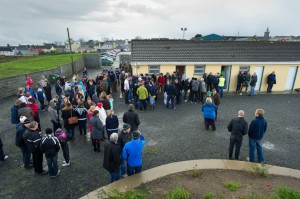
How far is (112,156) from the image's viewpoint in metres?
5.41

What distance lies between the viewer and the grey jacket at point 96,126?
7.38m

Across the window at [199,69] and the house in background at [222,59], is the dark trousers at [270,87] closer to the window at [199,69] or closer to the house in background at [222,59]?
the house in background at [222,59]

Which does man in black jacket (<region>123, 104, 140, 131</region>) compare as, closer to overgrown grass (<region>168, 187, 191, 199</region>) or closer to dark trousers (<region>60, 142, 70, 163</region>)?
dark trousers (<region>60, 142, 70, 163</region>)

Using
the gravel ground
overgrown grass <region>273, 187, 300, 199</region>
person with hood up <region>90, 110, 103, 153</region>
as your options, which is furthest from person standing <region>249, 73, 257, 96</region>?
person with hood up <region>90, 110, 103, 153</region>

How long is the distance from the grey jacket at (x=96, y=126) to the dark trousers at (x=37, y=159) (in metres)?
1.86

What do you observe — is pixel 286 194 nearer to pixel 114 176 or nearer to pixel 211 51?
pixel 114 176

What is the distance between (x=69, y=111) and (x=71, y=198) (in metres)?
3.65

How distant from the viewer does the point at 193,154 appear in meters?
7.63

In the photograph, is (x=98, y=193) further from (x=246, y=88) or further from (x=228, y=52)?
(x=228, y=52)

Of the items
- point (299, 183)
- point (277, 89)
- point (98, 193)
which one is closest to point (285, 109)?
point (277, 89)

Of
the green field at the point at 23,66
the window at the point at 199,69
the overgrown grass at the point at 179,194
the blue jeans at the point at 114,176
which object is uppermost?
the window at the point at 199,69

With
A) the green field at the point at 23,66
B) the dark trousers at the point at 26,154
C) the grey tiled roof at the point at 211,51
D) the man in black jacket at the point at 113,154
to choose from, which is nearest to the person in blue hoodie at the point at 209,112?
the man in black jacket at the point at 113,154

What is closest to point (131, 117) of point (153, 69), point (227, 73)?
point (153, 69)

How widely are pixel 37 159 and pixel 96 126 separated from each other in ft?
6.99
